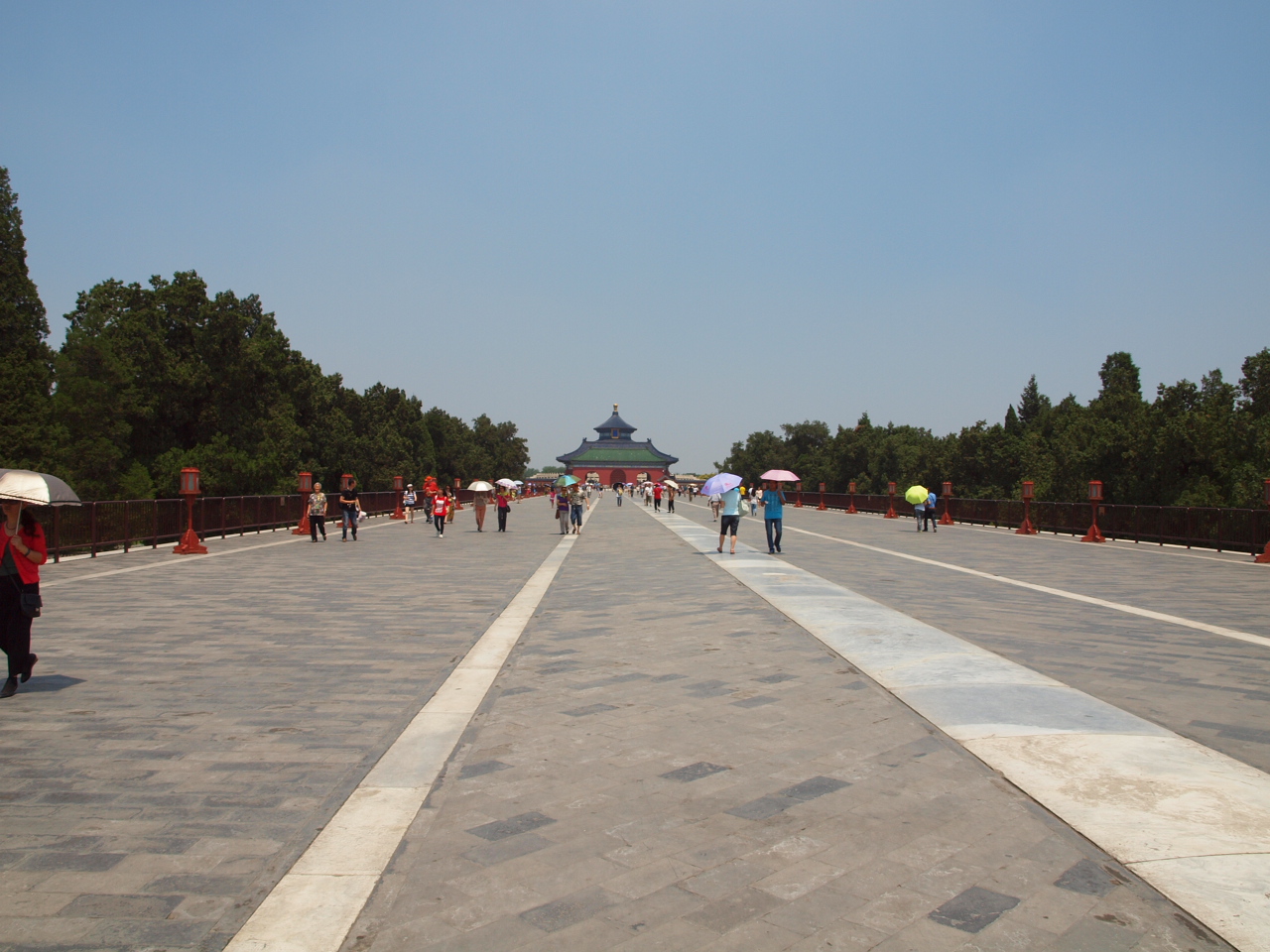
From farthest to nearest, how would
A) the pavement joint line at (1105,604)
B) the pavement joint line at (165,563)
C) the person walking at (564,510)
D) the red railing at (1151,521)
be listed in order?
the person walking at (564,510), the red railing at (1151,521), the pavement joint line at (165,563), the pavement joint line at (1105,604)

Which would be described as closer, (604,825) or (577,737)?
(604,825)

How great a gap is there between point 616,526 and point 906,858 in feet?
95.1

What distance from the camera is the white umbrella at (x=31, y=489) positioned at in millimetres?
6148

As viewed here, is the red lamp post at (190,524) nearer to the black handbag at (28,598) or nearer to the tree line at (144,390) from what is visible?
the black handbag at (28,598)

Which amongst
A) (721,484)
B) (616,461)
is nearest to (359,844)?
(721,484)

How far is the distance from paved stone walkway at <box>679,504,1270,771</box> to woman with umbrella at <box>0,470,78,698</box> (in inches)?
281

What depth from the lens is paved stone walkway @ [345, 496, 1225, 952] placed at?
306 centimetres

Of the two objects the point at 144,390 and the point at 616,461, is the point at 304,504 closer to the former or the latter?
the point at 144,390

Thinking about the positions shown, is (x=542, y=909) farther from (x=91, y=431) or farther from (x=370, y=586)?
(x=91, y=431)

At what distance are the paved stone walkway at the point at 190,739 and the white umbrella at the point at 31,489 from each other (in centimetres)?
132

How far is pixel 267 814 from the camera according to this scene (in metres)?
4.10

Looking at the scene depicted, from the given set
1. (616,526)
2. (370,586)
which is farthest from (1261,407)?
(370,586)

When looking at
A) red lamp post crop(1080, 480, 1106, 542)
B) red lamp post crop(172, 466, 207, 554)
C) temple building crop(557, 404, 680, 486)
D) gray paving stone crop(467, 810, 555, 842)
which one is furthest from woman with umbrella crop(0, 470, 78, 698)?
temple building crop(557, 404, 680, 486)

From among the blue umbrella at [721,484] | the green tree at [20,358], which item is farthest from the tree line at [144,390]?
the blue umbrella at [721,484]
